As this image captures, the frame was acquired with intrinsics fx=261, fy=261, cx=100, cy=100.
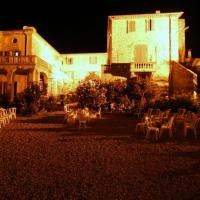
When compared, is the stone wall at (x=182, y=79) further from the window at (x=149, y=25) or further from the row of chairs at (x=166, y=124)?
the row of chairs at (x=166, y=124)

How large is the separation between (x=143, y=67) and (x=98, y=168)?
21378mm

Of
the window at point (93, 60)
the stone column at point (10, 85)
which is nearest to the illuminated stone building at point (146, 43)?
the window at point (93, 60)

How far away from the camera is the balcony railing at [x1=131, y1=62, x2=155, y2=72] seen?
26375mm

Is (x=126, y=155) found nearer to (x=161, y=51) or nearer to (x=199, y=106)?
(x=199, y=106)

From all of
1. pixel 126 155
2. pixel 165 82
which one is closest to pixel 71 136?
pixel 126 155

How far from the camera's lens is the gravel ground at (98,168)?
4.81m

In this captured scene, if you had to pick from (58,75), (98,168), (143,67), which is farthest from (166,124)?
(58,75)

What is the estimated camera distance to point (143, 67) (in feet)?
87.4

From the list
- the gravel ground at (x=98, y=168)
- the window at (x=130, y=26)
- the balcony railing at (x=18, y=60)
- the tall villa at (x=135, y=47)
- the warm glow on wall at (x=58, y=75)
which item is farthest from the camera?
the warm glow on wall at (x=58, y=75)

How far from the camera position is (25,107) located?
1981 centimetres

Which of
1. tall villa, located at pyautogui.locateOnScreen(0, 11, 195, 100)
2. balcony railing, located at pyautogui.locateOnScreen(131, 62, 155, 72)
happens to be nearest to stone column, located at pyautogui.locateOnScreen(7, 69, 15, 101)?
tall villa, located at pyautogui.locateOnScreen(0, 11, 195, 100)

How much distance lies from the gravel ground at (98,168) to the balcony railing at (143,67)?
55.5 feet

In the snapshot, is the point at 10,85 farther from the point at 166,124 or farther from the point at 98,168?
the point at 98,168

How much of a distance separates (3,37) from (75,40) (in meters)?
22.7
